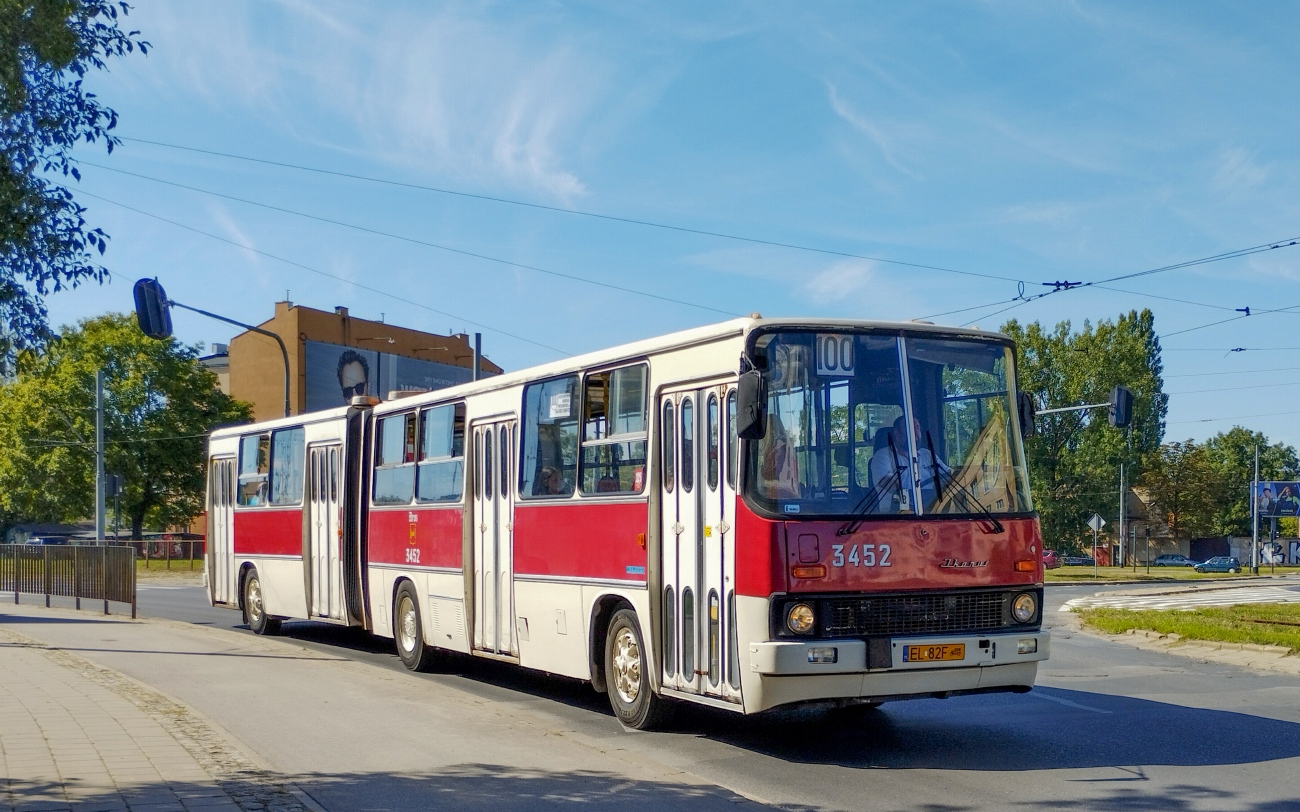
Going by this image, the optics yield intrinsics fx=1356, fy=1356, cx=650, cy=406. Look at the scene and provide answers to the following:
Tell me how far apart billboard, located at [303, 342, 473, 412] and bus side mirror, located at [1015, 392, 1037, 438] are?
67.1 meters

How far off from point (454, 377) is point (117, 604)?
63.7 meters

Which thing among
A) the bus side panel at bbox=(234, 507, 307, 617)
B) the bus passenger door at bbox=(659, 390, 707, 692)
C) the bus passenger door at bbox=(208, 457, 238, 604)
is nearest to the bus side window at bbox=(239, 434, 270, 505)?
the bus side panel at bbox=(234, 507, 307, 617)

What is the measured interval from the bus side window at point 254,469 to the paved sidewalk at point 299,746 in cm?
562

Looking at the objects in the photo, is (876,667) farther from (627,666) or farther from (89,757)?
(89,757)

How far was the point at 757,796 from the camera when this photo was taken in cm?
823

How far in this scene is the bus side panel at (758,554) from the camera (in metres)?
9.12

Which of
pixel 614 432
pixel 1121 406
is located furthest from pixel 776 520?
pixel 1121 406

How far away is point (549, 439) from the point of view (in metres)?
12.6

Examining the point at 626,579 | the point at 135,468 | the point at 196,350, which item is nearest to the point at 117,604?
the point at 626,579

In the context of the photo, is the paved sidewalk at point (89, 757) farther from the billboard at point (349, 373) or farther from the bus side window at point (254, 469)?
the billboard at point (349, 373)

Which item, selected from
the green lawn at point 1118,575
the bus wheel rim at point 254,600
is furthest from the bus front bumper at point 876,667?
the green lawn at point 1118,575

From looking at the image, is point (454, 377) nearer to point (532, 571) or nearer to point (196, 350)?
point (196, 350)

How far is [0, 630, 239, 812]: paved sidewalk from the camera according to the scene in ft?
24.5

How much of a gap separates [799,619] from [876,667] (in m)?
0.63
